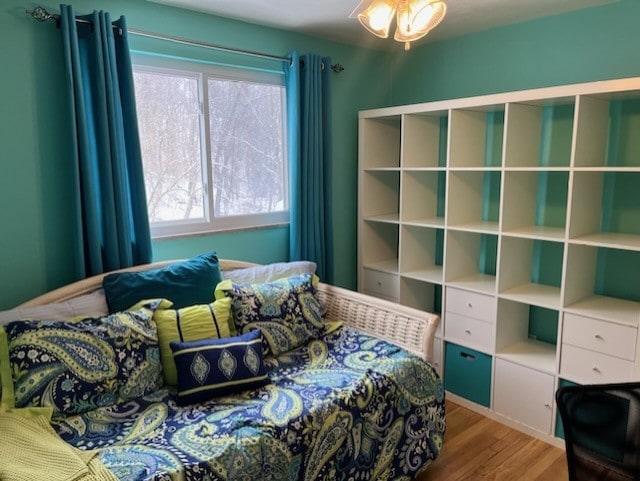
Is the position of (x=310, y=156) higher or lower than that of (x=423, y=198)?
higher

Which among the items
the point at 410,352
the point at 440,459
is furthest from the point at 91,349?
the point at 440,459

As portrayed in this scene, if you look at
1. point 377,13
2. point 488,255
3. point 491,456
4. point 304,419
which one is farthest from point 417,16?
point 491,456

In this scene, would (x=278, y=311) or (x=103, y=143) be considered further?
(x=278, y=311)

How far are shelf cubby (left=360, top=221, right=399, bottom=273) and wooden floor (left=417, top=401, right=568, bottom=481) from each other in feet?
3.63

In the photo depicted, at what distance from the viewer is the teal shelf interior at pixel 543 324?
9.30 ft

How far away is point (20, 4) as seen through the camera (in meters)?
2.07

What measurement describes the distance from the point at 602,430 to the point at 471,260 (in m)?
1.83

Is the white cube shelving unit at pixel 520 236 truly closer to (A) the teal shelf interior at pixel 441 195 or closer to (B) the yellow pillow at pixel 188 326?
(A) the teal shelf interior at pixel 441 195

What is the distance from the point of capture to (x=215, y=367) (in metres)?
1.96

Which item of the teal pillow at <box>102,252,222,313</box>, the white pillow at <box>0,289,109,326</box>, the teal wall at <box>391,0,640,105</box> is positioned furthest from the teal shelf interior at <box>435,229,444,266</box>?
the white pillow at <box>0,289,109,326</box>

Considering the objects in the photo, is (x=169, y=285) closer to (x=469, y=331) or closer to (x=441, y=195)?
(x=469, y=331)

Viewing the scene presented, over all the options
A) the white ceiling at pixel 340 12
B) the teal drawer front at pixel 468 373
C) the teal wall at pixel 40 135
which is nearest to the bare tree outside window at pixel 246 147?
the teal wall at pixel 40 135

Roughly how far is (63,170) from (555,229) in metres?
2.61

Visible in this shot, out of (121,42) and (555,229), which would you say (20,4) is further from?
(555,229)
